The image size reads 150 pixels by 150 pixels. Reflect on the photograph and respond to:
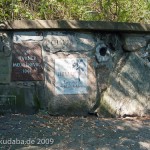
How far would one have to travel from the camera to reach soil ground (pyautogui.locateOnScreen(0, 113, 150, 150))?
3.85 meters

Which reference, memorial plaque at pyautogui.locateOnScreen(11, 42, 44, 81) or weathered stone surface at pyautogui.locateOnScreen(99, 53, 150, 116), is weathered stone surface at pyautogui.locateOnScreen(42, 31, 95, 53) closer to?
memorial plaque at pyautogui.locateOnScreen(11, 42, 44, 81)

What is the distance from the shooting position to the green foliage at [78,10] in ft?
18.9

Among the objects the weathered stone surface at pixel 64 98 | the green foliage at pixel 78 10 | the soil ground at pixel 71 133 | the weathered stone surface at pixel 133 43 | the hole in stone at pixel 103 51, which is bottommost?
the soil ground at pixel 71 133

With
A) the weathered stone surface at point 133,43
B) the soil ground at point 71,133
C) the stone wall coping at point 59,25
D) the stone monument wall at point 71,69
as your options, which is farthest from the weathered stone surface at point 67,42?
the soil ground at point 71,133

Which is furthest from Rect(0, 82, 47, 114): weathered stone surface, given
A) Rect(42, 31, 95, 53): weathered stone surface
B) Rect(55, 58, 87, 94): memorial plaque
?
Rect(42, 31, 95, 53): weathered stone surface

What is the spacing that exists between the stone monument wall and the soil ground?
0.24m

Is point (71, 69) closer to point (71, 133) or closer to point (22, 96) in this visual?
point (22, 96)

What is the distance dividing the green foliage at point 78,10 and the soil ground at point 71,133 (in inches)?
71.3

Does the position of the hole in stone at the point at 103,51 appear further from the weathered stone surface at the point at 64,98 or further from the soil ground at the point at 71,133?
the soil ground at the point at 71,133

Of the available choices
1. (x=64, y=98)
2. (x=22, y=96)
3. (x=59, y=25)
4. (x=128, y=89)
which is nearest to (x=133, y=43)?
(x=128, y=89)

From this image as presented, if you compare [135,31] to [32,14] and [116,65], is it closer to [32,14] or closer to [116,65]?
[116,65]

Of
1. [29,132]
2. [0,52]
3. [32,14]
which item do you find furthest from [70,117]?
[32,14]

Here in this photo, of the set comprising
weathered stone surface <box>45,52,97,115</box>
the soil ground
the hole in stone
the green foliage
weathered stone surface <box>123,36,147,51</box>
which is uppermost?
the green foliage

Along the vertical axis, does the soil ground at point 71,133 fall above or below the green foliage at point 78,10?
below
